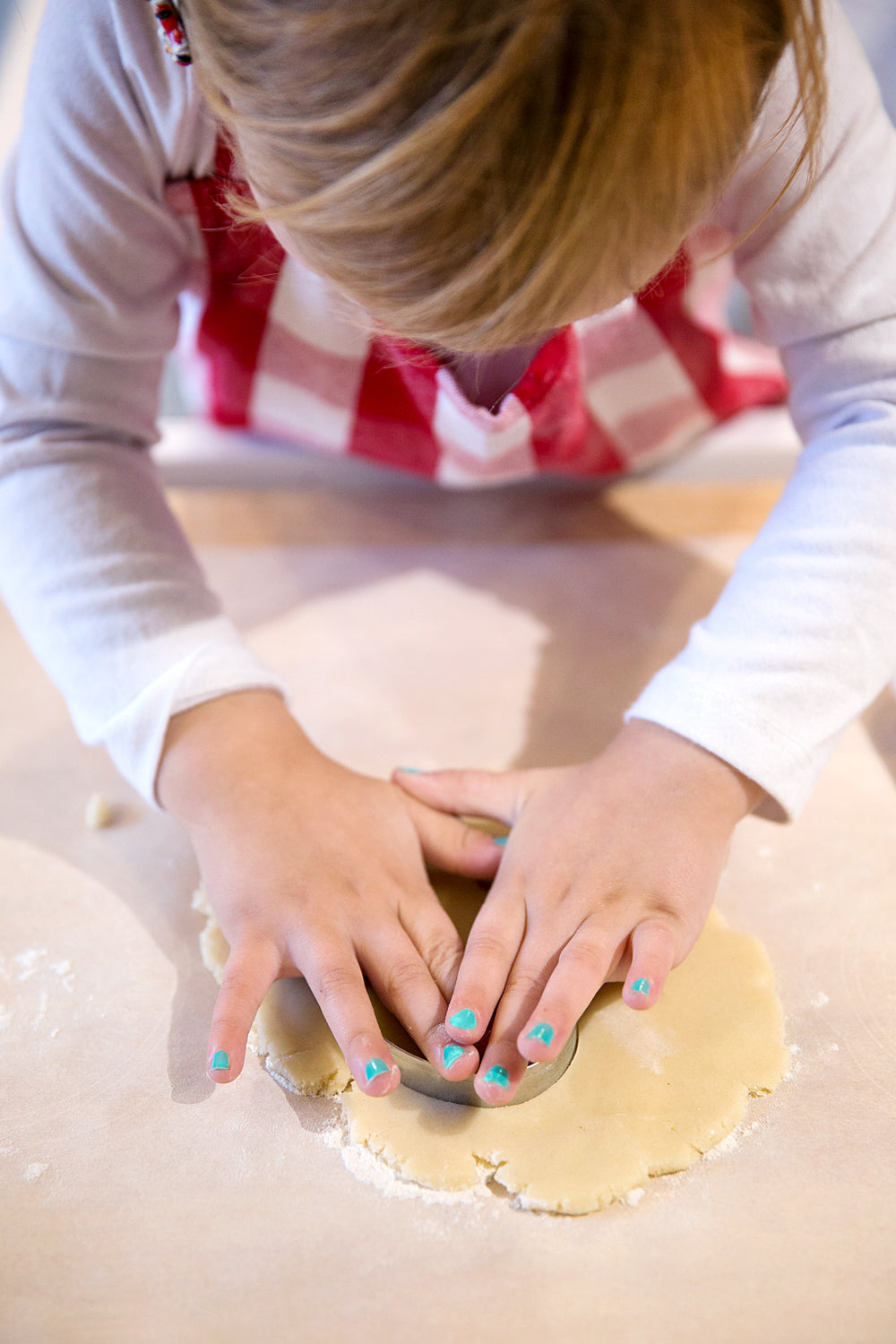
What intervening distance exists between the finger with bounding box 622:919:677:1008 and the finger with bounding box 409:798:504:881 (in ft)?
0.32

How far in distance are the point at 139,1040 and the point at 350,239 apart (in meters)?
0.38

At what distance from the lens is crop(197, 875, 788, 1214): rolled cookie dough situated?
43 cm

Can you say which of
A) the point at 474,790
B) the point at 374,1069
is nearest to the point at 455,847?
the point at 474,790

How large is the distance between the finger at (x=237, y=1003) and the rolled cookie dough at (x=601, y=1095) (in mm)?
31

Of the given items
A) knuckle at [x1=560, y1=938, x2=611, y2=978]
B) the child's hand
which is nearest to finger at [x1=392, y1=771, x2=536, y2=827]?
the child's hand

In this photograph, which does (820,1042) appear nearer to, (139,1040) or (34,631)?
(139,1040)

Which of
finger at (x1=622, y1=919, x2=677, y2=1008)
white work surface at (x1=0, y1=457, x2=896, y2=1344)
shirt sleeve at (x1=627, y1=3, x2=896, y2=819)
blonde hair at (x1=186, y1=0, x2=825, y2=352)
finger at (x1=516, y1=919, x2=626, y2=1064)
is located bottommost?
white work surface at (x1=0, y1=457, x2=896, y2=1344)

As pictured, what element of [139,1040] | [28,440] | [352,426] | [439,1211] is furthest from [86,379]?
[439,1211]

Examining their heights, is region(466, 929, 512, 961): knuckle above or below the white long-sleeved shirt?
below

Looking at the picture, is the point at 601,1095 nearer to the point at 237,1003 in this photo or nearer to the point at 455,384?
the point at 237,1003

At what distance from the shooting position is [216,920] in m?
0.53

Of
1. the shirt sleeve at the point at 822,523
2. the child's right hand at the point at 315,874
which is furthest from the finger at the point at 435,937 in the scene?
the shirt sleeve at the point at 822,523

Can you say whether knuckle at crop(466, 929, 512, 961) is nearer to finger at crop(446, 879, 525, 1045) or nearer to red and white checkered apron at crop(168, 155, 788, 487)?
finger at crop(446, 879, 525, 1045)

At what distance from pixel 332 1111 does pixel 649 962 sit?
16 cm
